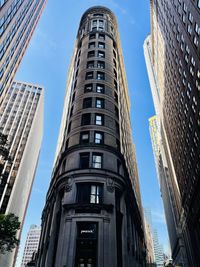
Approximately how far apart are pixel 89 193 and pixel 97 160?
5.40 m

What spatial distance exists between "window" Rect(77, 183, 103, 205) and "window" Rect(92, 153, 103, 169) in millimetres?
3029

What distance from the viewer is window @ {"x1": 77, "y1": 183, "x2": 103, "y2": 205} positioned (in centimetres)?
2817

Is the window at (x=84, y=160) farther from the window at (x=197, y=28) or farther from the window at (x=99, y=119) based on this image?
the window at (x=197, y=28)

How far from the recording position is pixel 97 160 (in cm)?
3241

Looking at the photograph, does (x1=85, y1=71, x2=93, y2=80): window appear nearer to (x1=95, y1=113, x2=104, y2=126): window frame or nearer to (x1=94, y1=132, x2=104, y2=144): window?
(x1=95, y1=113, x2=104, y2=126): window frame

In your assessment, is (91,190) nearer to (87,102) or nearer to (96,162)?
(96,162)

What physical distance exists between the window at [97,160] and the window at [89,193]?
9.94 ft

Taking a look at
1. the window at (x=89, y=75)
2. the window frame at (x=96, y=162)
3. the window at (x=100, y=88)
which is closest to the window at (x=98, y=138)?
the window frame at (x=96, y=162)

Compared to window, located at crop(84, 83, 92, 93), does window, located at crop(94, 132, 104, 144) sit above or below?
below

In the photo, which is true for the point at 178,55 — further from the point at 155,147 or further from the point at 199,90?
the point at 155,147

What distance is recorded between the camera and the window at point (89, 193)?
92.4 ft

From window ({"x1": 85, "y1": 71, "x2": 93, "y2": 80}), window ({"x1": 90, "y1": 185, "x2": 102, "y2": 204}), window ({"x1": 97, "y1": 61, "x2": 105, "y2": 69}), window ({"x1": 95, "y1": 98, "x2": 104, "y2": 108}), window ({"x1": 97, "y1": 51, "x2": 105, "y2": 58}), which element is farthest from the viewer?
window ({"x1": 97, "y1": 51, "x2": 105, "y2": 58})

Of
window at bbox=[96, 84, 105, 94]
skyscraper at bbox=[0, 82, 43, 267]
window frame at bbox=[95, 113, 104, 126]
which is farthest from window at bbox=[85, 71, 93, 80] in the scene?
skyscraper at bbox=[0, 82, 43, 267]

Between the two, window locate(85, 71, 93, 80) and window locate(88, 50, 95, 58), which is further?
window locate(88, 50, 95, 58)
